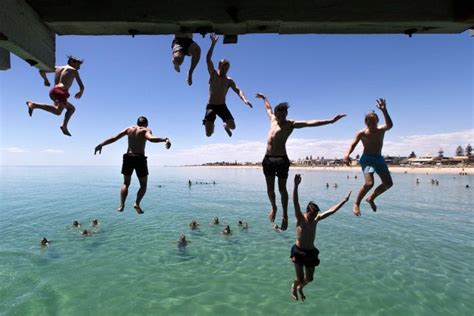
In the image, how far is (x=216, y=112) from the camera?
20.5 feet

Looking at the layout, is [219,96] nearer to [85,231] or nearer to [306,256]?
[306,256]

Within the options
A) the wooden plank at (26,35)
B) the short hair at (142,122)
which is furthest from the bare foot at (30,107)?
the short hair at (142,122)

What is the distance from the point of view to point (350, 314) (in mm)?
12797

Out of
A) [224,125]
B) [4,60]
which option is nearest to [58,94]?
[4,60]

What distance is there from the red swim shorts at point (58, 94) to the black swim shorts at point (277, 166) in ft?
14.8

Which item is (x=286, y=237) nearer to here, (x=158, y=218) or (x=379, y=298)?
(x=379, y=298)

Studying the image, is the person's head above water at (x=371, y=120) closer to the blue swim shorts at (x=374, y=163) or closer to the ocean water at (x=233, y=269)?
the blue swim shorts at (x=374, y=163)

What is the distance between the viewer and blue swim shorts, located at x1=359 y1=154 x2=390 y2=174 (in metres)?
6.65

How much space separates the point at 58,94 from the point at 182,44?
304cm

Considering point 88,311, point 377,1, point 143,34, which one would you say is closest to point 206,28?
point 143,34

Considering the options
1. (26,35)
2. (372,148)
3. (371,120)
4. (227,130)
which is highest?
(26,35)

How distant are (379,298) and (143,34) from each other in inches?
633

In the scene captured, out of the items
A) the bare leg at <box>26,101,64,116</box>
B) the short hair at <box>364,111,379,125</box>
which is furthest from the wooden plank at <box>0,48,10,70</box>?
the short hair at <box>364,111,379,125</box>

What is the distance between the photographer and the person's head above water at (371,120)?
20.7 feet
